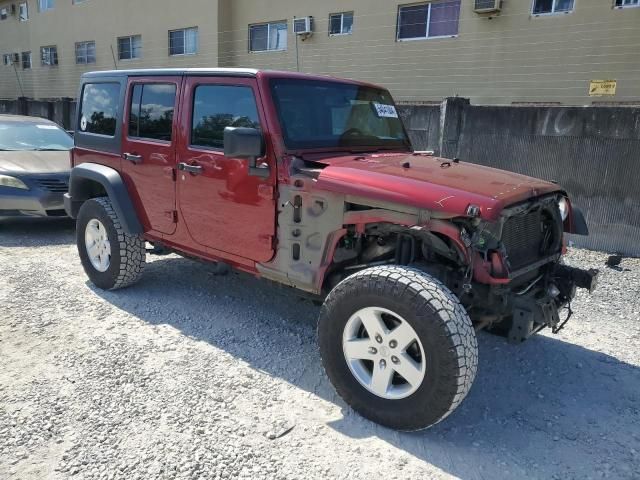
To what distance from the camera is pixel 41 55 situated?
24.1 m

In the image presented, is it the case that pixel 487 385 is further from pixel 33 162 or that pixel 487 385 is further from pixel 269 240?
pixel 33 162

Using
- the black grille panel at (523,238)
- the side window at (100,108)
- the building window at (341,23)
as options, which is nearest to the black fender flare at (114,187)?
the side window at (100,108)

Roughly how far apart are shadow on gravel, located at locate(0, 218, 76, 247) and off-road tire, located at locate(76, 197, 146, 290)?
82.2 inches

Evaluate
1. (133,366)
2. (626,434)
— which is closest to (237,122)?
(133,366)

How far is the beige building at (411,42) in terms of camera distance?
9.82 metres

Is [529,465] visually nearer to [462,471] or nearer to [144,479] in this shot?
[462,471]

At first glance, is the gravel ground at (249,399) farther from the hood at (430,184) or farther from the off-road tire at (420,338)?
the hood at (430,184)

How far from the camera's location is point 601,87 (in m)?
9.76

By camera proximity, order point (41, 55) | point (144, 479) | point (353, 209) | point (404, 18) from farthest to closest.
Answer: point (41, 55)
point (404, 18)
point (353, 209)
point (144, 479)

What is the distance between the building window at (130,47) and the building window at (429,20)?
11.1m

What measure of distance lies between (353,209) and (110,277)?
2.67 metres

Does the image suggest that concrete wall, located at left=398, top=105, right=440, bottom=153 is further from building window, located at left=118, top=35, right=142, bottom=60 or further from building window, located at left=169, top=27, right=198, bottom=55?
building window, located at left=118, top=35, right=142, bottom=60

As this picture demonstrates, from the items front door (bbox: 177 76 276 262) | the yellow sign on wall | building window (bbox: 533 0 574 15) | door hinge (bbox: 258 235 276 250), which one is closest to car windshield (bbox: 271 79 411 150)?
front door (bbox: 177 76 276 262)

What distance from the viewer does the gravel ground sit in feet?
8.55
